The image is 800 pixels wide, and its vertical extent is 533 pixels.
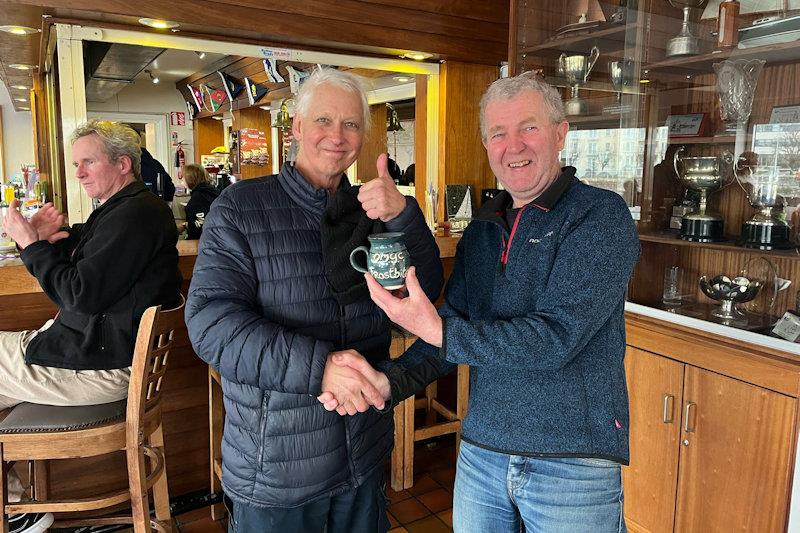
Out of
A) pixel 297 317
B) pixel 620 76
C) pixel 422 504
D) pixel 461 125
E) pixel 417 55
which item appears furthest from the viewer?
pixel 461 125

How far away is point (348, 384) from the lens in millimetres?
1304

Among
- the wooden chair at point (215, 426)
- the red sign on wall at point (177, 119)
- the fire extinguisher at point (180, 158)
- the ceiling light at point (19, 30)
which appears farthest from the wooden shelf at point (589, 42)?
the red sign on wall at point (177, 119)

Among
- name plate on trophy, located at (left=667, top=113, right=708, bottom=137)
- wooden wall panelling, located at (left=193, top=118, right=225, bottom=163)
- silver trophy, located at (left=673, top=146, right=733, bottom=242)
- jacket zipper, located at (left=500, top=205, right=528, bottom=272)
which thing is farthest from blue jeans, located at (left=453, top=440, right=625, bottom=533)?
wooden wall panelling, located at (left=193, top=118, right=225, bottom=163)

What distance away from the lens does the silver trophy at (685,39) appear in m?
2.54

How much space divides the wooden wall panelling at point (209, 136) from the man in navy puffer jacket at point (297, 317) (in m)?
6.16

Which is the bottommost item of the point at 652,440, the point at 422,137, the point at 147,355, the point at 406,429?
the point at 406,429

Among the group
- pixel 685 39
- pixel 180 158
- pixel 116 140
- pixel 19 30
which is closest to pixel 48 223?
pixel 116 140

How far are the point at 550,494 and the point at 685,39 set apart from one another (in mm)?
2071

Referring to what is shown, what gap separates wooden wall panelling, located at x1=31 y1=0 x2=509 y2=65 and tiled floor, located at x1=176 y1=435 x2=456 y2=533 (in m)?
2.36

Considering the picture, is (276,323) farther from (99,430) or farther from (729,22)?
(729,22)

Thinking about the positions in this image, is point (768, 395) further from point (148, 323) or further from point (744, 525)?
point (148, 323)

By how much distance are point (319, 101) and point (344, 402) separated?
2.28 feet

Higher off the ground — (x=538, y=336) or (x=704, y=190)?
(x=704, y=190)

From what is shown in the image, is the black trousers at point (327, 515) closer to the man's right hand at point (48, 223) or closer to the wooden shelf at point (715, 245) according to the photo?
the man's right hand at point (48, 223)
